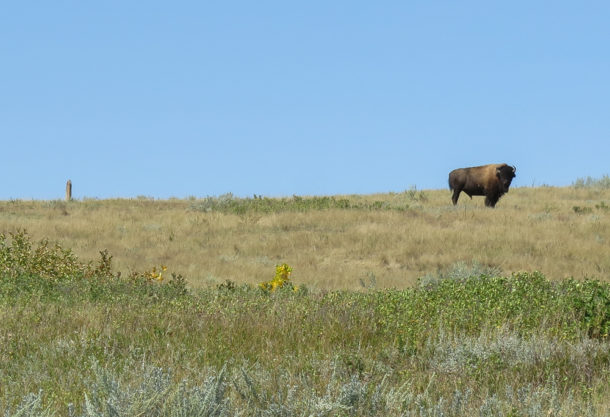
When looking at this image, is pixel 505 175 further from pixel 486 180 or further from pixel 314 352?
pixel 314 352

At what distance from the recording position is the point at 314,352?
6.42 m

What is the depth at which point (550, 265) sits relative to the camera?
18.6 metres

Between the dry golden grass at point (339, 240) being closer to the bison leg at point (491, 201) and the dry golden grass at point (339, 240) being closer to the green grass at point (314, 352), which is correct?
the bison leg at point (491, 201)

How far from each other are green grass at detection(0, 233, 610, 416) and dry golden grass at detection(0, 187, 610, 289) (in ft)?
23.2

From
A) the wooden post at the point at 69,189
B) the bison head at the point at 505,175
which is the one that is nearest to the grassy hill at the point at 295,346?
the bison head at the point at 505,175

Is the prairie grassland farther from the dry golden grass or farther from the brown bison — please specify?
the brown bison

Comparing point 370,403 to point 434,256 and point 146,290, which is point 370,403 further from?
point 434,256

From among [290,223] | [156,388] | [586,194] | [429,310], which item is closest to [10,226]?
[290,223]

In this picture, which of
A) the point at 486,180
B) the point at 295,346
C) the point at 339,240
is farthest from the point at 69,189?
the point at 295,346

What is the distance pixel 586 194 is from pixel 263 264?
2143 centimetres

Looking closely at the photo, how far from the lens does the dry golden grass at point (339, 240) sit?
60.6 feet

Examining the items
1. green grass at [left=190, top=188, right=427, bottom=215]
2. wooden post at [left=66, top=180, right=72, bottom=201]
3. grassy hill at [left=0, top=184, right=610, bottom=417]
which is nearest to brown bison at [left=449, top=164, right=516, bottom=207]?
green grass at [left=190, top=188, right=427, bottom=215]

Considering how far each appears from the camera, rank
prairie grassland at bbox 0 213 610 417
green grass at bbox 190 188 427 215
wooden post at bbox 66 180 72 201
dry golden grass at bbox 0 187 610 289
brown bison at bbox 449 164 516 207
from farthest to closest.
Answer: wooden post at bbox 66 180 72 201 → brown bison at bbox 449 164 516 207 → green grass at bbox 190 188 427 215 → dry golden grass at bbox 0 187 610 289 → prairie grassland at bbox 0 213 610 417

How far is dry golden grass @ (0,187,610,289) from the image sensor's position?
1847cm
